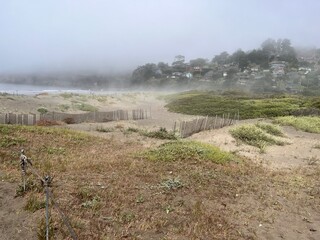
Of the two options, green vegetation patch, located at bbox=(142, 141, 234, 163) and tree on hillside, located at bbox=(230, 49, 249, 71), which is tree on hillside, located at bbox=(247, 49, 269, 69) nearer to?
tree on hillside, located at bbox=(230, 49, 249, 71)

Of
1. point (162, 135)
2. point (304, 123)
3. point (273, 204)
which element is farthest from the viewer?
point (304, 123)

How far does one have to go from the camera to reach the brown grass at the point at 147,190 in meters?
8.87

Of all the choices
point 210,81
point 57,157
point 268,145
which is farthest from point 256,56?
point 57,157

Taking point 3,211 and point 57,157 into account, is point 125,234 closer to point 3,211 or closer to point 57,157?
point 3,211

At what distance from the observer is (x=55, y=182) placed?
36.0ft

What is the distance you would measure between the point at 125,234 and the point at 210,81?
4850 inches

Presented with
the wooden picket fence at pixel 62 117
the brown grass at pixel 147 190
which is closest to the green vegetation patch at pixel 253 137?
the brown grass at pixel 147 190

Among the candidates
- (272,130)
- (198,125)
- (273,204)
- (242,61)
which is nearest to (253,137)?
(198,125)

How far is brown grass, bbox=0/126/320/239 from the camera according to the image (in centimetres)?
887

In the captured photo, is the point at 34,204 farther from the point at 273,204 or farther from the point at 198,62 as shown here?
the point at 198,62

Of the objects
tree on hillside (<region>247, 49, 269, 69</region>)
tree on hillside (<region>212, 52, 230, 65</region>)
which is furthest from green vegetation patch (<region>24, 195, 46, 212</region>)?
tree on hillside (<region>212, 52, 230, 65</region>)

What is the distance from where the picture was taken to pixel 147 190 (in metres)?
11.3

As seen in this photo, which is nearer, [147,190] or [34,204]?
[34,204]

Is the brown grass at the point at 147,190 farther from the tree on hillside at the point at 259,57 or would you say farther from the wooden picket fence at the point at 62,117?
the tree on hillside at the point at 259,57
